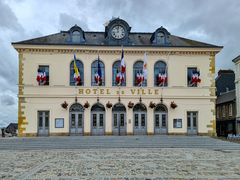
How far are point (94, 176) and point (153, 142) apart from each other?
41.6 feet

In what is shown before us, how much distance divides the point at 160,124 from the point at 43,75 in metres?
9.56

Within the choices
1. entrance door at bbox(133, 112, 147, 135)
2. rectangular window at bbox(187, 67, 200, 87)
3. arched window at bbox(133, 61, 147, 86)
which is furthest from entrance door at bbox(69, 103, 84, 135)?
rectangular window at bbox(187, 67, 200, 87)

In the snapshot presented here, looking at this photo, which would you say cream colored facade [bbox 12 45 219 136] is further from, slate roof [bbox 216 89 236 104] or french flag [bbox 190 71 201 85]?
slate roof [bbox 216 89 236 104]

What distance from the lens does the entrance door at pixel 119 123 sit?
27.0 m

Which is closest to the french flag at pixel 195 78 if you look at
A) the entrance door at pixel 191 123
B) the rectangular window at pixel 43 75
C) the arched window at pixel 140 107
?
the entrance door at pixel 191 123

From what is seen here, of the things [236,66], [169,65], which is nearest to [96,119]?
[169,65]

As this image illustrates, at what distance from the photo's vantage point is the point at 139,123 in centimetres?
2717

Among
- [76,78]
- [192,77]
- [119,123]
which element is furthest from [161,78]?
[76,78]

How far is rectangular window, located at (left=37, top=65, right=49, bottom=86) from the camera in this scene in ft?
85.7

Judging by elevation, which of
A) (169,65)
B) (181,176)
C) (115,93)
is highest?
(169,65)

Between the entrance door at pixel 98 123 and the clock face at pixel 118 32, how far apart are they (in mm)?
6140

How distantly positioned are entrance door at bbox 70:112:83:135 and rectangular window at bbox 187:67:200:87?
347 inches

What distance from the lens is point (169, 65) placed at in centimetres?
2770

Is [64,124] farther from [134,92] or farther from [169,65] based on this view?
[169,65]
